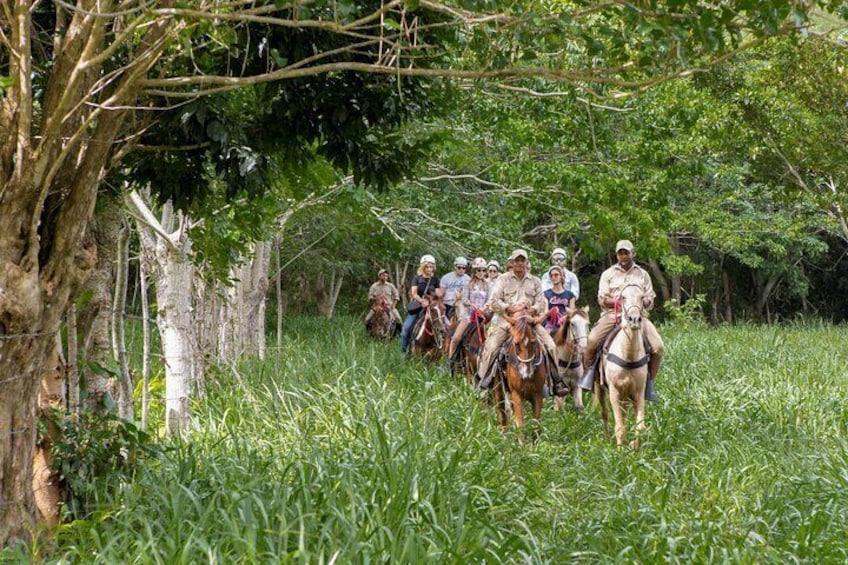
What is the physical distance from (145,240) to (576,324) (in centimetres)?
634

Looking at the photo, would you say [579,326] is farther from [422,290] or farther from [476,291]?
[422,290]

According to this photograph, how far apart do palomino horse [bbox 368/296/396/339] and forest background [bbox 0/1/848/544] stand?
7827mm

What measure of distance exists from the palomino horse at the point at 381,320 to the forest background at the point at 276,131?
7827 millimetres

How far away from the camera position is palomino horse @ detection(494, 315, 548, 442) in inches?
→ 455

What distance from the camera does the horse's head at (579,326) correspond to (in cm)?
1444

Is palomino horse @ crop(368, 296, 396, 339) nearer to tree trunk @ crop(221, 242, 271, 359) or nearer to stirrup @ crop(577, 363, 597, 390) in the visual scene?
tree trunk @ crop(221, 242, 271, 359)

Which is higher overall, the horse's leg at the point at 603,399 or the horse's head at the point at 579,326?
the horse's head at the point at 579,326

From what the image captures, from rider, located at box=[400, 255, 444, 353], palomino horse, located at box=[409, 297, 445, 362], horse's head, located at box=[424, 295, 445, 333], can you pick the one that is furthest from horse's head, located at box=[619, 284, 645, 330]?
rider, located at box=[400, 255, 444, 353]

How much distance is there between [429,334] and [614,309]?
638 cm

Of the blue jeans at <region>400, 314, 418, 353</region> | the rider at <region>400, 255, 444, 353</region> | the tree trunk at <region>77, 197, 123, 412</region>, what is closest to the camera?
the tree trunk at <region>77, 197, 123, 412</region>

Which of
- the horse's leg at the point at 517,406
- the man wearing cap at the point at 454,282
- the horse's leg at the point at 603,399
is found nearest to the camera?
the horse's leg at the point at 517,406

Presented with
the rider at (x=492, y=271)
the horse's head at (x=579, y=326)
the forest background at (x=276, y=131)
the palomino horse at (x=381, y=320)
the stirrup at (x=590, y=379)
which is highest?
the forest background at (x=276, y=131)

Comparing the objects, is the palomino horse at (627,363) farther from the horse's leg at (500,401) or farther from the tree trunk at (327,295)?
the tree trunk at (327,295)

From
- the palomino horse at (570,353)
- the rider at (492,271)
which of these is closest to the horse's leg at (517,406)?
the palomino horse at (570,353)
